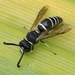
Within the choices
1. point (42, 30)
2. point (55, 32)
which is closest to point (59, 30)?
point (55, 32)

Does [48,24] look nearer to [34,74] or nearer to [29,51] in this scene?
[29,51]

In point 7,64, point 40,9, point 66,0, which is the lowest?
point 7,64

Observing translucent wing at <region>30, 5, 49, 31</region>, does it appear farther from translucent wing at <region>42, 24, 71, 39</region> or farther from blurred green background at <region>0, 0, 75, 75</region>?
translucent wing at <region>42, 24, 71, 39</region>

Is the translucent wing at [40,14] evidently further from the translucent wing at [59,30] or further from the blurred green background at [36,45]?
the translucent wing at [59,30]

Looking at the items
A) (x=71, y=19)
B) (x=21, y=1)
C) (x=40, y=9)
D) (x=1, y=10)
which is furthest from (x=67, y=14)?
(x=1, y=10)

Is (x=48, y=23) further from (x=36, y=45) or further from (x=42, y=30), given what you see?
(x=36, y=45)

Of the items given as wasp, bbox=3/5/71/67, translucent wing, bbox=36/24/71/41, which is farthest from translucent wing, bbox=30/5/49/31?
translucent wing, bbox=36/24/71/41

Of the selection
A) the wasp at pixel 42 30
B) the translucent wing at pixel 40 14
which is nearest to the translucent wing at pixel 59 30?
the wasp at pixel 42 30
